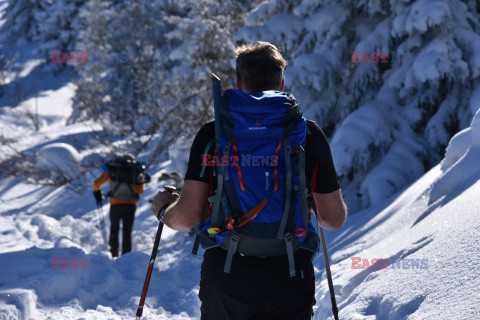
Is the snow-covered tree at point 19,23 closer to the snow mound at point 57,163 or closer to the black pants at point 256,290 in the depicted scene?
the snow mound at point 57,163

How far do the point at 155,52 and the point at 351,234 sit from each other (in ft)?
88.3

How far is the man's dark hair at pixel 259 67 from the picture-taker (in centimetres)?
223

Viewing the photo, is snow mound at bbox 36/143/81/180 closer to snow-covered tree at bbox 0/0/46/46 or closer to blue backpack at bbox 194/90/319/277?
blue backpack at bbox 194/90/319/277

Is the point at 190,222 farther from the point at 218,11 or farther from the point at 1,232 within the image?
the point at 218,11

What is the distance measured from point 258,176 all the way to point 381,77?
7.89 metres

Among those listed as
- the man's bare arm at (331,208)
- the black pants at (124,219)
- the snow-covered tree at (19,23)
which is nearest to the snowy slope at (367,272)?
the black pants at (124,219)

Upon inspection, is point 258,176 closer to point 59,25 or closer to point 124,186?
point 124,186

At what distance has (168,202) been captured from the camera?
243 cm

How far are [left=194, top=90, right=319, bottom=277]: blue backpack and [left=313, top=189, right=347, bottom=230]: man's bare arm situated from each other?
221 mm

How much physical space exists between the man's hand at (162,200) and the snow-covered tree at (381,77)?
231 inches

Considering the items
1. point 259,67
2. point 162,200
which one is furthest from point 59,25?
point 259,67

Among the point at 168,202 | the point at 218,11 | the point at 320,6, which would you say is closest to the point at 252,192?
the point at 168,202

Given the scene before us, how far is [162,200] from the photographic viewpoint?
2.44m

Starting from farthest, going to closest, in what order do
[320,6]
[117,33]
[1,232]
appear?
[117,33]
[1,232]
[320,6]
